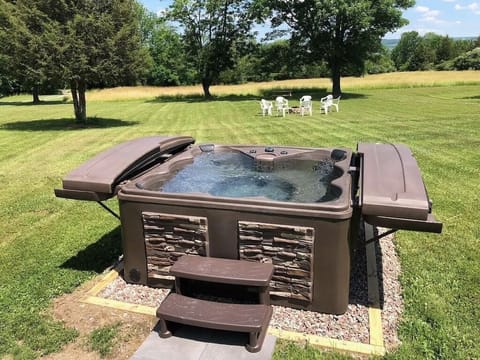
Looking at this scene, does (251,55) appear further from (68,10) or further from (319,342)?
(319,342)

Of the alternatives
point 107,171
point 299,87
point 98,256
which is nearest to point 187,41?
point 299,87

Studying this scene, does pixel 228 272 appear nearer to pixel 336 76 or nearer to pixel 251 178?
pixel 251 178

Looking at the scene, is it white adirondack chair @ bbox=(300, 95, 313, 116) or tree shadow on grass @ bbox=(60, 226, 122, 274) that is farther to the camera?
white adirondack chair @ bbox=(300, 95, 313, 116)

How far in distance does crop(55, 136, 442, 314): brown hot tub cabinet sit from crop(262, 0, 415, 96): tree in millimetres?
19430

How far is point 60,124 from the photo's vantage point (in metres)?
15.9

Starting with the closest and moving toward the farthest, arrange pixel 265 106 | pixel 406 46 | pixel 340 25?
pixel 265 106 → pixel 340 25 → pixel 406 46

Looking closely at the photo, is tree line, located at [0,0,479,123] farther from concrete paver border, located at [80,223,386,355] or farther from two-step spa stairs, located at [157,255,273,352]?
two-step spa stairs, located at [157,255,273,352]

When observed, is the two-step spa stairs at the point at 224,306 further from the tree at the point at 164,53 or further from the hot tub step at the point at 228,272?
the tree at the point at 164,53

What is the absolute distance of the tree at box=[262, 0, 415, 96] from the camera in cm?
2092

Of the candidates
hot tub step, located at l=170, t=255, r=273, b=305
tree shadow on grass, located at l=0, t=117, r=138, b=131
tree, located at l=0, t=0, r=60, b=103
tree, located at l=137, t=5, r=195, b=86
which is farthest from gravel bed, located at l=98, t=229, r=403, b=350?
tree, located at l=137, t=5, r=195, b=86

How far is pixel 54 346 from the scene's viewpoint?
291 centimetres

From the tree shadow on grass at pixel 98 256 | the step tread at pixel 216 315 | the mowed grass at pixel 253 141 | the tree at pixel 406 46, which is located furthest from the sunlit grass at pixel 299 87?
the tree at pixel 406 46

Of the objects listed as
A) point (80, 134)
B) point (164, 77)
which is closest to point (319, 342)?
point (80, 134)

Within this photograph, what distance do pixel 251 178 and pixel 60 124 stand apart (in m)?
13.3
